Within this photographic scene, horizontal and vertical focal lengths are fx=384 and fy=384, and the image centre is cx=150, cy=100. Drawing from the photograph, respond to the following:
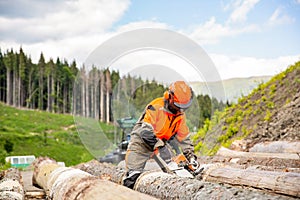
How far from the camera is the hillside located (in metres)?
10.0

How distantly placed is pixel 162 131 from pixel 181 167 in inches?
24.6

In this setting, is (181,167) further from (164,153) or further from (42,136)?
(42,136)

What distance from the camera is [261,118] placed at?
39.7 feet

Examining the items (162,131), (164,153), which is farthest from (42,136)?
(162,131)

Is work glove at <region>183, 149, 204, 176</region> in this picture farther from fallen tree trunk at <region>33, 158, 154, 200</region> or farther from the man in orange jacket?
fallen tree trunk at <region>33, 158, 154, 200</region>

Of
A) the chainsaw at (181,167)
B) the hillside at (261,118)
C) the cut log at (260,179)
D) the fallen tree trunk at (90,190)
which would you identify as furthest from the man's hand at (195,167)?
the hillside at (261,118)

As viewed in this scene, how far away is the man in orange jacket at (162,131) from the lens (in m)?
5.01

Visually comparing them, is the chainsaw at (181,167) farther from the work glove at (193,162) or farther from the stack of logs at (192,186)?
the stack of logs at (192,186)

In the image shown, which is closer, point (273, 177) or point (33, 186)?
point (273, 177)

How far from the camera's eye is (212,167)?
15.8ft

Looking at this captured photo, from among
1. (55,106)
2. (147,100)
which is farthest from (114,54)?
(55,106)

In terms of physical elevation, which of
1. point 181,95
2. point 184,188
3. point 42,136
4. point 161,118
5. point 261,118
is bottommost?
point 42,136

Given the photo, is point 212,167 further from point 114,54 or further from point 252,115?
point 252,115

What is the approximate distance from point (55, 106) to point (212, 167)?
141ft
